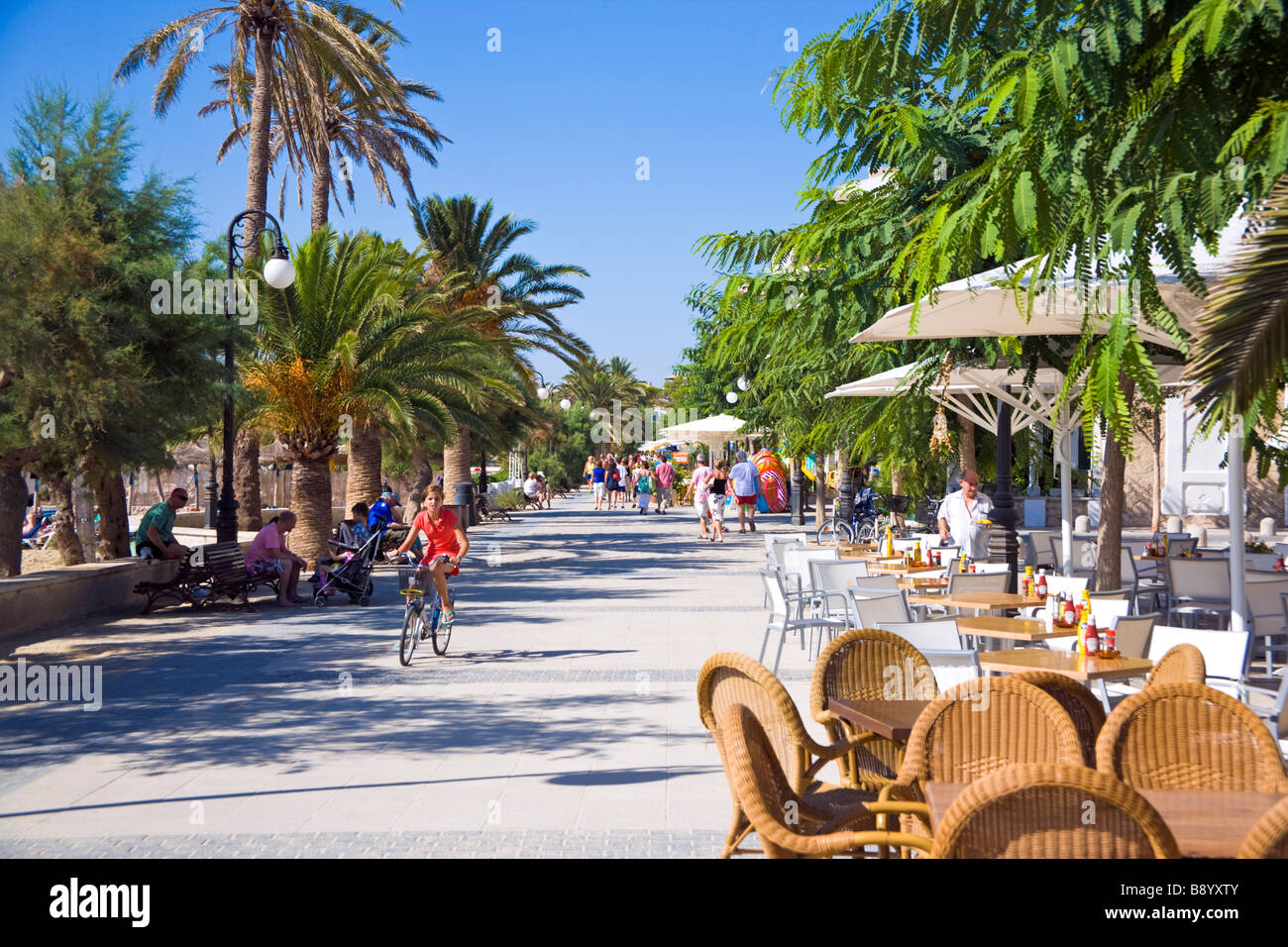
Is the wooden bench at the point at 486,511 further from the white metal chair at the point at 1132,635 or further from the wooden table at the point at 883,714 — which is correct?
the wooden table at the point at 883,714

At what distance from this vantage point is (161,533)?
14891mm

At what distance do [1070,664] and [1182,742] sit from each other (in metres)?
1.98

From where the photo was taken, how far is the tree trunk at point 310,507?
725 inches

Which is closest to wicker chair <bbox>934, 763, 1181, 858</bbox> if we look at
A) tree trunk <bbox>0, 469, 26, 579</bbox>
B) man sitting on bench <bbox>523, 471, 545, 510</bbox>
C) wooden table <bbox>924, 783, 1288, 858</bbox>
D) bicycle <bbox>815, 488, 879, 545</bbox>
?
wooden table <bbox>924, 783, 1288, 858</bbox>

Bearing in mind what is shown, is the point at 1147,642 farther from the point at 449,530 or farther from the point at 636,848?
the point at 449,530

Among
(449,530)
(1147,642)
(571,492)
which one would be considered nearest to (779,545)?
(449,530)

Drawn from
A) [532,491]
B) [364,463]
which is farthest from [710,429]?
[532,491]

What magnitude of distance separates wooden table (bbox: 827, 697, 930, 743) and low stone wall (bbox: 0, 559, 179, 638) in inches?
377

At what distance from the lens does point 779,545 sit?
42.1 ft

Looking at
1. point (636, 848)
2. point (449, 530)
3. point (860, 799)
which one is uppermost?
point (449, 530)

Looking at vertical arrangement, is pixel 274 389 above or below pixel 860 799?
above

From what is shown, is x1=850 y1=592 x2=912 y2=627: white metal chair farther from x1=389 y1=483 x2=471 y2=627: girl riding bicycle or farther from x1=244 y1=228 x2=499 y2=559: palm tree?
x1=244 y1=228 x2=499 y2=559: palm tree
